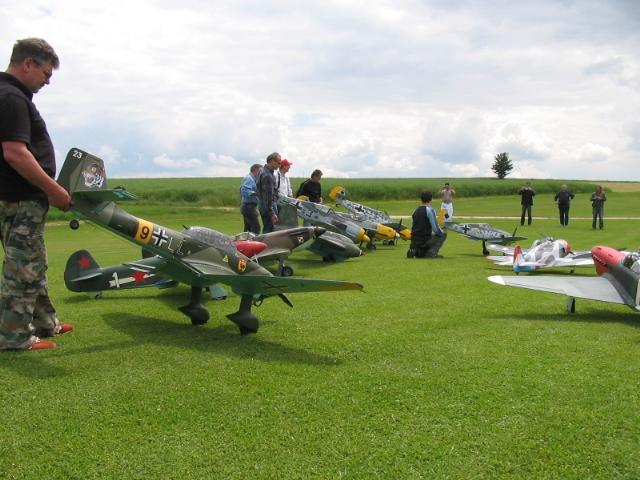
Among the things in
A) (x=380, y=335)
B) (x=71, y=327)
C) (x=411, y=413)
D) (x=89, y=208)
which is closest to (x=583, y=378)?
(x=411, y=413)

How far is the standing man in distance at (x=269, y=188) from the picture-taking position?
13.1 m

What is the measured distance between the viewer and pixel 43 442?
153 inches

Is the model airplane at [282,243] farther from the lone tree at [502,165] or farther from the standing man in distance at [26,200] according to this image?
the lone tree at [502,165]

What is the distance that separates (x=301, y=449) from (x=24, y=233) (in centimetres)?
358

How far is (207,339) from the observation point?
6.63 metres

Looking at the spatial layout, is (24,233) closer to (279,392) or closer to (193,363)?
(193,363)

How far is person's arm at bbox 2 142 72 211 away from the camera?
508 centimetres

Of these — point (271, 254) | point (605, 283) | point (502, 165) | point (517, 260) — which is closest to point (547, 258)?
point (517, 260)

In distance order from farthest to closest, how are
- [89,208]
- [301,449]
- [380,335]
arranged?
[380,335] → [89,208] → [301,449]

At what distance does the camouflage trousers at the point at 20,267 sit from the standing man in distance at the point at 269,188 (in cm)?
765

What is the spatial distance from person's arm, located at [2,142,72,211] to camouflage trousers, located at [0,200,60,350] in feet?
1.51

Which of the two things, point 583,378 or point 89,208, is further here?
point 89,208

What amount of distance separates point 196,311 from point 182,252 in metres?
0.89

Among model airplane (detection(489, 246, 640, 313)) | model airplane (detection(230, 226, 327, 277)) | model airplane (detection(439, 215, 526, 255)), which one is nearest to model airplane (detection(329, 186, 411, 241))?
model airplane (detection(439, 215, 526, 255))
